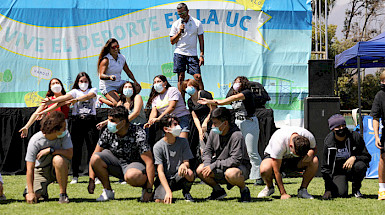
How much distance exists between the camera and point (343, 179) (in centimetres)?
561

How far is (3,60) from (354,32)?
913 inches

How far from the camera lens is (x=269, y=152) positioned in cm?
546

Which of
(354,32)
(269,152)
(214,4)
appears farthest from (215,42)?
(354,32)

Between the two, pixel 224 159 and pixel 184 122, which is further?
pixel 184 122

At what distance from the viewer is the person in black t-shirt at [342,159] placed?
556cm

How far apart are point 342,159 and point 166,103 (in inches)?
84.1

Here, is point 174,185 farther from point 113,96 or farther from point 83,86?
point 113,96

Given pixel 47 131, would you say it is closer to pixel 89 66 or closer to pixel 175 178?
pixel 175 178

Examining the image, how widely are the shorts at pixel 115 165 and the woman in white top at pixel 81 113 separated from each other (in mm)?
1436

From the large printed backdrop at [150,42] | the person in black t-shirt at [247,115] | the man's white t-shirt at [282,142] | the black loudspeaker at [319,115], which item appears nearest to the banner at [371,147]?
the black loudspeaker at [319,115]

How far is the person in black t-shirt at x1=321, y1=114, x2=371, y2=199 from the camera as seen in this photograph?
556 centimetres

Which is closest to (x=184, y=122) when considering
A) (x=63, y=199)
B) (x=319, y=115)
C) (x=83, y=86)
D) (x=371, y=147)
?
(x=83, y=86)

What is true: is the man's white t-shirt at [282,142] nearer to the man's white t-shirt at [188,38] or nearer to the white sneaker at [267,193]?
the white sneaker at [267,193]

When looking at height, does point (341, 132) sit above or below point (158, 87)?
below
